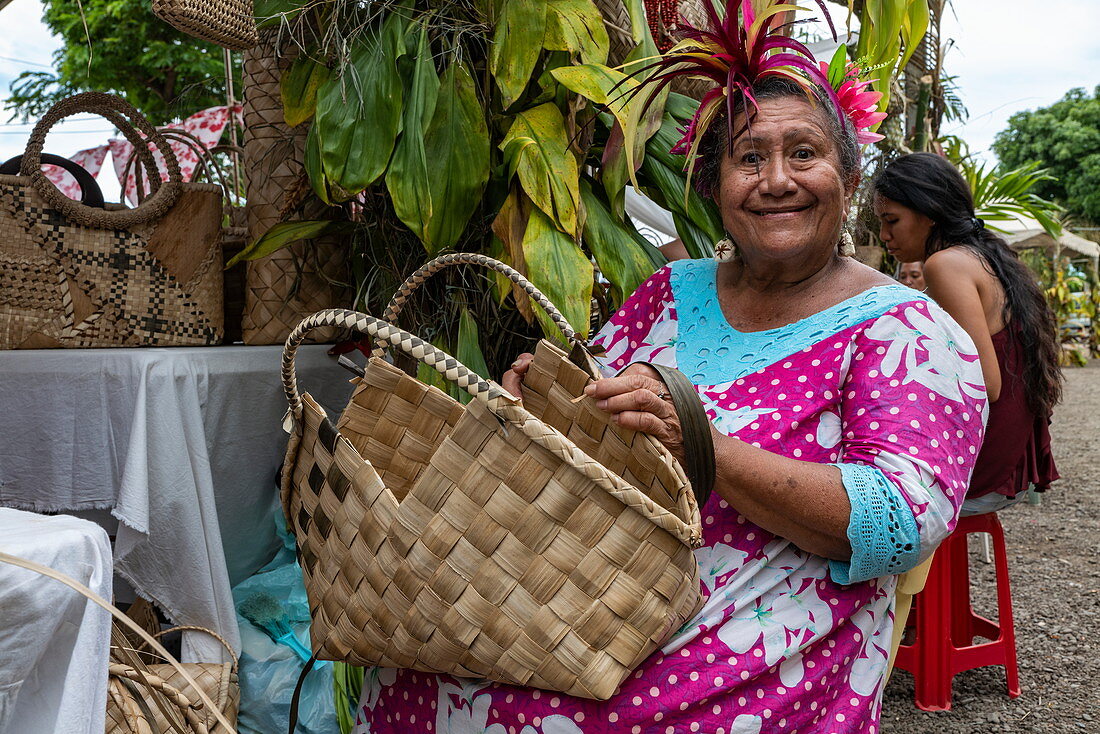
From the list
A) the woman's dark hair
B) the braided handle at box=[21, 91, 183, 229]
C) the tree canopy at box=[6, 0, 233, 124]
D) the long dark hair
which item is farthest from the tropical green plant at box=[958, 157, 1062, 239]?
the tree canopy at box=[6, 0, 233, 124]

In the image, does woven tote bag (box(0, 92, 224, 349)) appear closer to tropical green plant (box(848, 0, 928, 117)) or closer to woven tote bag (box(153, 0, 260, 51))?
woven tote bag (box(153, 0, 260, 51))

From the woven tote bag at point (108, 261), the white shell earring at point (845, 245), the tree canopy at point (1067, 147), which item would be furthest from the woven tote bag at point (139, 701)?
the tree canopy at point (1067, 147)

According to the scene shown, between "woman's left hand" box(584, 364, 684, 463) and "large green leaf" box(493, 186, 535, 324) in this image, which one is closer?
"woman's left hand" box(584, 364, 684, 463)

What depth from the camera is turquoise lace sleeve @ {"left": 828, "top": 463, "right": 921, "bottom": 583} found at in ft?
3.46

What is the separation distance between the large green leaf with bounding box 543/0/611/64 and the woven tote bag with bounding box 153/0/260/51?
23.0 inches

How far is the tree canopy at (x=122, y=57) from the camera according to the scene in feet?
30.0

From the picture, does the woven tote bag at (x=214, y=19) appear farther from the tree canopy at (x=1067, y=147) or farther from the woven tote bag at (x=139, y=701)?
the tree canopy at (x=1067, y=147)

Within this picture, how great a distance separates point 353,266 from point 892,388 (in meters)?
1.37

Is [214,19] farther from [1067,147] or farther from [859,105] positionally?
[1067,147]

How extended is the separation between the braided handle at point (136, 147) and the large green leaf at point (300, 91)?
12.0 inches

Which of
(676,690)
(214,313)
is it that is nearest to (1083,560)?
(676,690)

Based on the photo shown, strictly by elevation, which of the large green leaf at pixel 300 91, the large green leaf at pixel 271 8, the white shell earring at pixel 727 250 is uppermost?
the large green leaf at pixel 271 8

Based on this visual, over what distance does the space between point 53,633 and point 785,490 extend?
0.79 meters

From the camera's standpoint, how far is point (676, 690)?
104cm
